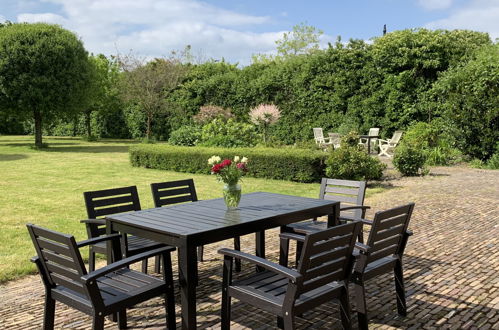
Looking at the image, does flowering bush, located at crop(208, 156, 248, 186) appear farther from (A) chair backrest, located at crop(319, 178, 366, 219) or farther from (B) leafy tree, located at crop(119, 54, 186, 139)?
(B) leafy tree, located at crop(119, 54, 186, 139)

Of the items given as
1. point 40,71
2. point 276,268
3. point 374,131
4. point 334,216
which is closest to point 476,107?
point 374,131

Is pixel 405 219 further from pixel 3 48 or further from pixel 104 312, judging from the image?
pixel 3 48

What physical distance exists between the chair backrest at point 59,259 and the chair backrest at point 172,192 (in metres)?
1.95

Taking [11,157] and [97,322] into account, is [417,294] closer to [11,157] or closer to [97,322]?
[97,322]

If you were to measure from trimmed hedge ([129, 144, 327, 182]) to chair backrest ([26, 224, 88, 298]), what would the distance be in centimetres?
890

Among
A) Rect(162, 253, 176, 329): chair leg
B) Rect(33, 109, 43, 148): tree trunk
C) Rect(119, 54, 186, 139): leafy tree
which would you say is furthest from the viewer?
Rect(119, 54, 186, 139): leafy tree

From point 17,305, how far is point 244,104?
68.4 ft

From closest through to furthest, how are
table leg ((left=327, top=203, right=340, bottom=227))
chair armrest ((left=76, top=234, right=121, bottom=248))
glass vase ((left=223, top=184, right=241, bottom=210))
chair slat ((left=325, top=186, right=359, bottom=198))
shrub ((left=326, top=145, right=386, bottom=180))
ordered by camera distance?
1. chair armrest ((left=76, top=234, right=121, bottom=248))
2. glass vase ((left=223, top=184, right=241, bottom=210))
3. table leg ((left=327, top=203, right=340, bottom=227))
4. chair slat ((left=325, top=186, right=359, bottom=198))
5. shrub ((left=326, top=145, right=386, bottom=180))

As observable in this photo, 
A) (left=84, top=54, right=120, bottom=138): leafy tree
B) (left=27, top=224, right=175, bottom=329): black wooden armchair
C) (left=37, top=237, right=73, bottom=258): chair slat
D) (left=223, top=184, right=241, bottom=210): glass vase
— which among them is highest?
(left=84, top=54, right=120, bottom=138): leafy tree

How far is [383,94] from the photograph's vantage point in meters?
19.2

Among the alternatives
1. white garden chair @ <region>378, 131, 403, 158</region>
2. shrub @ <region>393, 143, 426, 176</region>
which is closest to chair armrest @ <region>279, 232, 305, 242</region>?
shrub @ <region>393, 143, 426, 176</region>

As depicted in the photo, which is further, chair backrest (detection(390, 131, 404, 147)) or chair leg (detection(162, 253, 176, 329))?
chair backrest (detection(390, 131, 404, 147))

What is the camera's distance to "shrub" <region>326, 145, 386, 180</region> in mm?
10828

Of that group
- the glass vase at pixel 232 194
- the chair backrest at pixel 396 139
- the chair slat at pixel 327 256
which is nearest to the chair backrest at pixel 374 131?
the chair backrest at pixel 396 139
